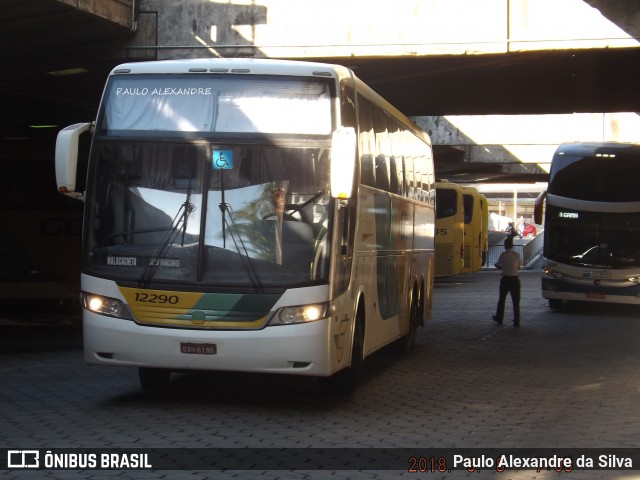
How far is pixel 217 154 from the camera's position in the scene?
10781 millimetres

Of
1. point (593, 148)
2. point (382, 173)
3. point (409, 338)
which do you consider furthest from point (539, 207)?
point (382, 173)

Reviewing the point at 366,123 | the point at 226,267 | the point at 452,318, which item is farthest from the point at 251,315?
the point at 452,318

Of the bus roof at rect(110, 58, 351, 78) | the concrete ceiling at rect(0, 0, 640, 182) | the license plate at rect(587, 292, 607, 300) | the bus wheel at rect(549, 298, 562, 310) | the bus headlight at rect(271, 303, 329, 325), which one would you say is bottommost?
the bus wheel at rect(549, 298, 562, 310)

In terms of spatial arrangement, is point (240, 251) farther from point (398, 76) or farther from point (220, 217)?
point (398, 76)

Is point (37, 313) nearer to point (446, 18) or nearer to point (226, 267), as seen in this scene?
point (446, 18)

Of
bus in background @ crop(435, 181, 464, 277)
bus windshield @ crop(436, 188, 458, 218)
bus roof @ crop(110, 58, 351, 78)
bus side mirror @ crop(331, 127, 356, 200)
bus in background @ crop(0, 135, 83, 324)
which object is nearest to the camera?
bus side mirror @ crop(331, 127, 356, 200)

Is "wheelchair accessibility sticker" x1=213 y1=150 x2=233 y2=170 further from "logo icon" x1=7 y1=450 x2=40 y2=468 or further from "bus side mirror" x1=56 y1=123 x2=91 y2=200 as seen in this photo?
"logo icon" x1=7 y1=450 x2=40 y2=468

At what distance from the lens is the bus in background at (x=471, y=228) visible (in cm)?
4322

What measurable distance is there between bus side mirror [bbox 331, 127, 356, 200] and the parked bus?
1 centimetres

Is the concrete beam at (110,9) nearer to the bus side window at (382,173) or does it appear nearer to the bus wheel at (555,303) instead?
the bus side window at (382,173)

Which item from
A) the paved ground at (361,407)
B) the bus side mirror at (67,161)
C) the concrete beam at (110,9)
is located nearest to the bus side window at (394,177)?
the paved ground at (361,407)

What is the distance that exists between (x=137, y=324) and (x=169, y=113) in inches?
79.4

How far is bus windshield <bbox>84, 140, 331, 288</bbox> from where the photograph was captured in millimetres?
10555

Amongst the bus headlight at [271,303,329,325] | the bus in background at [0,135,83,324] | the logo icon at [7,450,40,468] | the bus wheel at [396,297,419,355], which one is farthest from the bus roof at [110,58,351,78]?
the bus in background at [0,135,83,324]
